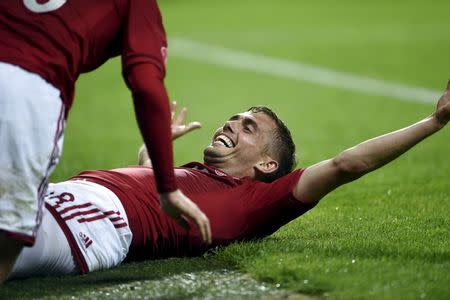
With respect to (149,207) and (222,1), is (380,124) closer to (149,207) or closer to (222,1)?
(149,207)

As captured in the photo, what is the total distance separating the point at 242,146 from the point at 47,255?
1.43m

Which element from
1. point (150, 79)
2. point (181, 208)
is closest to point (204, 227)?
point (181, 208)

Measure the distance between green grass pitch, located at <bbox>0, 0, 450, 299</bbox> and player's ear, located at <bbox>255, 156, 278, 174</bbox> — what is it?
410mm

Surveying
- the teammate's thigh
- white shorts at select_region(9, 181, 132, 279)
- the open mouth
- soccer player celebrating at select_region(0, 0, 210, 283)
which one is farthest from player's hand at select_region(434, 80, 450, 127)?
the teammate's thigh

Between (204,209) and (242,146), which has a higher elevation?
(242,146)

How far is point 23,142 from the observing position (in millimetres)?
4871

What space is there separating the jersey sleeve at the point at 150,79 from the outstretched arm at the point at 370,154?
1.21 meters

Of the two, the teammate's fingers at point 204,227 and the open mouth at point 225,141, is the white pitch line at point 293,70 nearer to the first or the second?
the open mouth at point 225,141

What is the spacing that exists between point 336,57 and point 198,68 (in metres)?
2.34

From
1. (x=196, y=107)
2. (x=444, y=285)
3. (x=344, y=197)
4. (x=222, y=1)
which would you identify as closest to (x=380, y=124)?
(x=196, y=107)

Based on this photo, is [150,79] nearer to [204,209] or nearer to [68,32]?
[68,32]

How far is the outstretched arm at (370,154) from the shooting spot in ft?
18.6

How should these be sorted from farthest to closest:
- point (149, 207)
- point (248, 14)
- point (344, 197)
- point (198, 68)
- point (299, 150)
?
point (248, 14) < point (198, 68) < point (299, 150) < point (344, 197) < point (149, 207)

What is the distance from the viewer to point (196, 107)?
45.6ft
